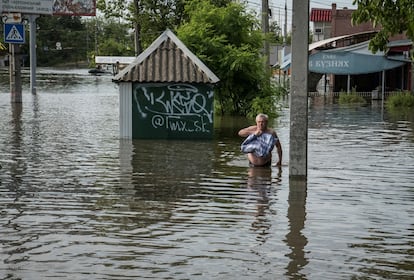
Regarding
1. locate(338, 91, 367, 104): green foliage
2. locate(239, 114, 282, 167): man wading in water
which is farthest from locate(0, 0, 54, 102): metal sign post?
locate(338, 91, 367, 104): green foliage

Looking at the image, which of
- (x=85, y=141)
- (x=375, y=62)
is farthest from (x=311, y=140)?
(x=375, y=62)

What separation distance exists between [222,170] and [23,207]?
4.79m

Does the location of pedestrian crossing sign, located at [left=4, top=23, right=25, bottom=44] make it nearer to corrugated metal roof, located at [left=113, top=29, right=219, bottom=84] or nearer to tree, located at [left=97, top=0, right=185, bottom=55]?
corrugated metal roof, located at [left=113, top=29, right=219, bottom=84]

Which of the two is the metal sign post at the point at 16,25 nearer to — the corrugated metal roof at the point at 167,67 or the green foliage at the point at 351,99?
the corrugated metal roof at the point at 167,67

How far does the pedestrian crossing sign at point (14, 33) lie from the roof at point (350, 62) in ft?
67.4

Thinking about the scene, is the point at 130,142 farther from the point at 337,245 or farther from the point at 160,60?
the point at 337,245

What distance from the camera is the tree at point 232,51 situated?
24.4 m

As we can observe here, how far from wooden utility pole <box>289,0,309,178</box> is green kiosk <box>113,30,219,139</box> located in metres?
6.54

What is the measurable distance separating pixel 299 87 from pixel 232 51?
12.4m

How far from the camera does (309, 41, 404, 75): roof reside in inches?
1737

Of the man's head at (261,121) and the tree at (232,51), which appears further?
the tree at (232,51)

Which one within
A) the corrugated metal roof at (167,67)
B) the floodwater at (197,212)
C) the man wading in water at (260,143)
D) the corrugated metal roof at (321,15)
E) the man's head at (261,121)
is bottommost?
the floodwater at (197,212)

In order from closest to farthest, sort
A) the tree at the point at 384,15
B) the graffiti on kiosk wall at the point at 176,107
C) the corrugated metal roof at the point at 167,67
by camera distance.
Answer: the tree at the point at 384,15, the corrugated metal roof at the point at 167,67, the graffiti on kiosk wall at the point at 176,107

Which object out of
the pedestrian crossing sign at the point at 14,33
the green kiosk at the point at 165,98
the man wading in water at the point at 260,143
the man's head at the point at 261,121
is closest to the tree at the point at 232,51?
the green kiosk at the point at 165,98
